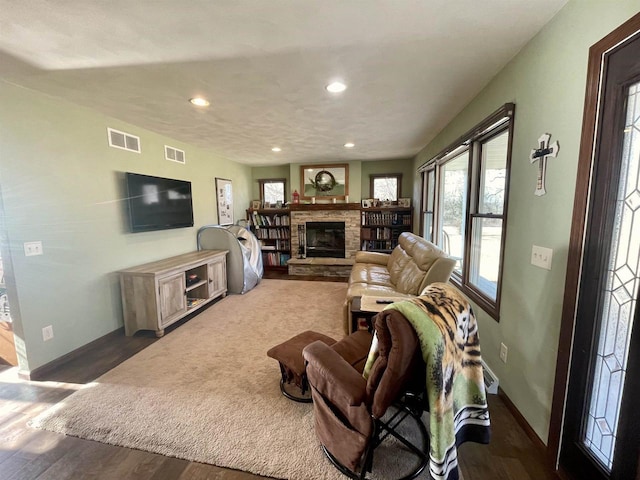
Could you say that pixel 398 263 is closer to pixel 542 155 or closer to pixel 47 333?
pixel 542 155

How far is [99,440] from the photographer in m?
1.59

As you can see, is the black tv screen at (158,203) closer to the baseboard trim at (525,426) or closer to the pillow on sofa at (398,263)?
the pillow on sofa at (398,263)

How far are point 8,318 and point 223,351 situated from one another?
1760mm

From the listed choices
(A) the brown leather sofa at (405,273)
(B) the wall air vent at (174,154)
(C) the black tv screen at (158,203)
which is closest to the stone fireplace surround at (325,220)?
(A) the brown leather sofa at (405,273)

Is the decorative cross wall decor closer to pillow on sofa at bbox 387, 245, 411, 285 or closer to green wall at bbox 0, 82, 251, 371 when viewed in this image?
pillow on sofa at bbox 387, 245, 411, 285

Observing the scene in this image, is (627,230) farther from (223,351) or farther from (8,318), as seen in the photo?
(8,318)

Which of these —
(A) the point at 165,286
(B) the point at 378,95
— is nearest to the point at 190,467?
(A) the point at 165,286

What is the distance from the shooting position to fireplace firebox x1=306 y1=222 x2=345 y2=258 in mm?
5781

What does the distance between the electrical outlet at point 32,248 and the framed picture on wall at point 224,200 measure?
2.78 meters

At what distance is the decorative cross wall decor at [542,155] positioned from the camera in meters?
1.42

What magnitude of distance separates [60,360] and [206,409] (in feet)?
5.41

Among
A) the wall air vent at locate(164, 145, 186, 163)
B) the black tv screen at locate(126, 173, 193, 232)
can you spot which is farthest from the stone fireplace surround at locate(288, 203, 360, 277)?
the wall air vent at locate(164, 145, 186, 163)

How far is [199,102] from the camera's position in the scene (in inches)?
96.1

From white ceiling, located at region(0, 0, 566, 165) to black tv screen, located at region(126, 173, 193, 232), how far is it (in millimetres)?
716
